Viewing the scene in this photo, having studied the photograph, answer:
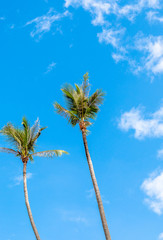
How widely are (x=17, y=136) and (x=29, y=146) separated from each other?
1262 millimetres

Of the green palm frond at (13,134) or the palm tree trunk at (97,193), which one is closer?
the palm tree trunk at (97,193)

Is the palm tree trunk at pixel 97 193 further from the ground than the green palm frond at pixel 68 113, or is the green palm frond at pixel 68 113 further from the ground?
the green palm frond at pixel 68 113

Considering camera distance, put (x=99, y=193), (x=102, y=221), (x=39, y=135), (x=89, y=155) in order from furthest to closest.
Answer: (x=39, y=135), (x=89, y=155), (x=99, y=193), (x=102, y=221)

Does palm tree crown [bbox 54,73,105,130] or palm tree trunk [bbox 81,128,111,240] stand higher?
palm tree crown [bbox 54,73,105,130]

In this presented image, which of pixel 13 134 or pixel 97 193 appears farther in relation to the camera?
pixel 13 134

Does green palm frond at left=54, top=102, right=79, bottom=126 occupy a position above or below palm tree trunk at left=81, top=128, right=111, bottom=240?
above

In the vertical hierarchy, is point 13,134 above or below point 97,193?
above

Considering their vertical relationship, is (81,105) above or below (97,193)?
above

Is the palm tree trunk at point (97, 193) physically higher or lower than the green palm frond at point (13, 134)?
lower

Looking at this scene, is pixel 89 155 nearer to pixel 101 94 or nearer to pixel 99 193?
pixel 99 193

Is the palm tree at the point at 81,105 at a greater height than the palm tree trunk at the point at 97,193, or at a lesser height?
greater

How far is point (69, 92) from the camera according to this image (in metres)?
22.2

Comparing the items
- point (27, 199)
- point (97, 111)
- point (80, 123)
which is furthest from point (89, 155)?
point (27, 199)

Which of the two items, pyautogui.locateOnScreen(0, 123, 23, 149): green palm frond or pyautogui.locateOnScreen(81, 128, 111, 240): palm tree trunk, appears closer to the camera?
pyautogui.locateOnScreen(81, 128, 111, 240): palm tree trunk
